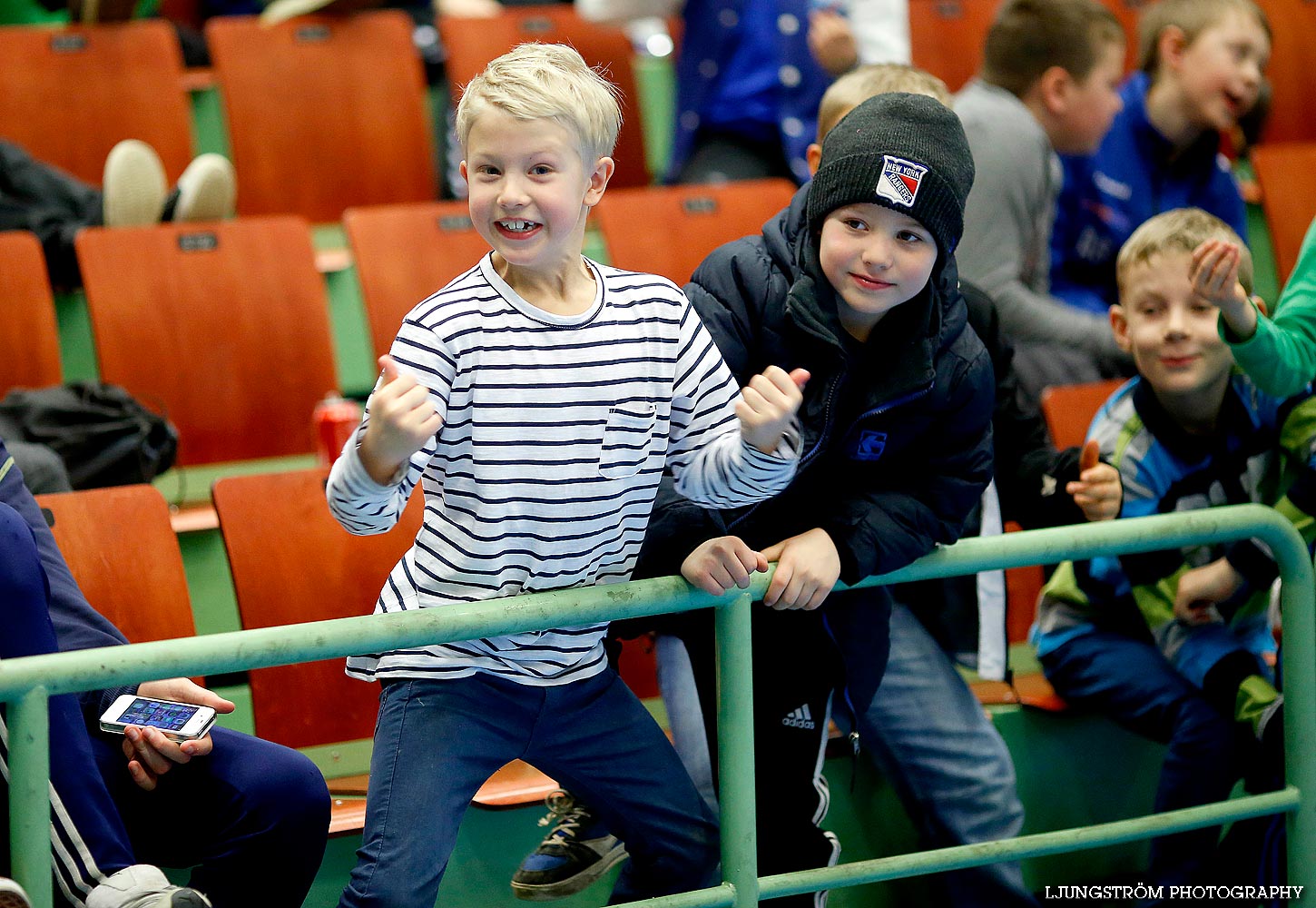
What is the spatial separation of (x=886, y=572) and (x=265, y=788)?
755 mm

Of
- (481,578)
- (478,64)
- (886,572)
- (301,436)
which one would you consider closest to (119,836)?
(481,578)

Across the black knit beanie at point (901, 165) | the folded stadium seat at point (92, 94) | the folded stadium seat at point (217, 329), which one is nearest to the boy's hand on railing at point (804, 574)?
the black knit beanie at point (901, 165)

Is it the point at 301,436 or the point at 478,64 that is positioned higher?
the point at 478,64

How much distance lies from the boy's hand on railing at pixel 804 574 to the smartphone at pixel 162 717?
0.64 m

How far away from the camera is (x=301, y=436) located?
2852 mm

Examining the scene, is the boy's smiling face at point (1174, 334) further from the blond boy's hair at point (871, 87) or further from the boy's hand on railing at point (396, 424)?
the boy's hand on railing at point (396, 424)

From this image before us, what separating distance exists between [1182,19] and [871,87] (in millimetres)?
1418

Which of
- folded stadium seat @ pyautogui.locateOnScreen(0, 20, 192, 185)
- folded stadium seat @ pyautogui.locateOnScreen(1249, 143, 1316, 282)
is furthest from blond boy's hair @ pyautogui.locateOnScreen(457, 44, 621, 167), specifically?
folded stadium seat @ pyautogui.locateOnScreen(1249, 143, 1316, 282)

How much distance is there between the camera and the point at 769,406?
1435 mm

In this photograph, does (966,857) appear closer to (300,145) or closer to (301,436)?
(301,436)

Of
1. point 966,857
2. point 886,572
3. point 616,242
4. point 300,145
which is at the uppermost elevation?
point 300,145

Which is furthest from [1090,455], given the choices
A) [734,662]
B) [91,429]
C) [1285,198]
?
[1285,198]

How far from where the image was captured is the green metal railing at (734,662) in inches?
52.2

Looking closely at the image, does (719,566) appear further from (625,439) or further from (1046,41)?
(1046,41)
